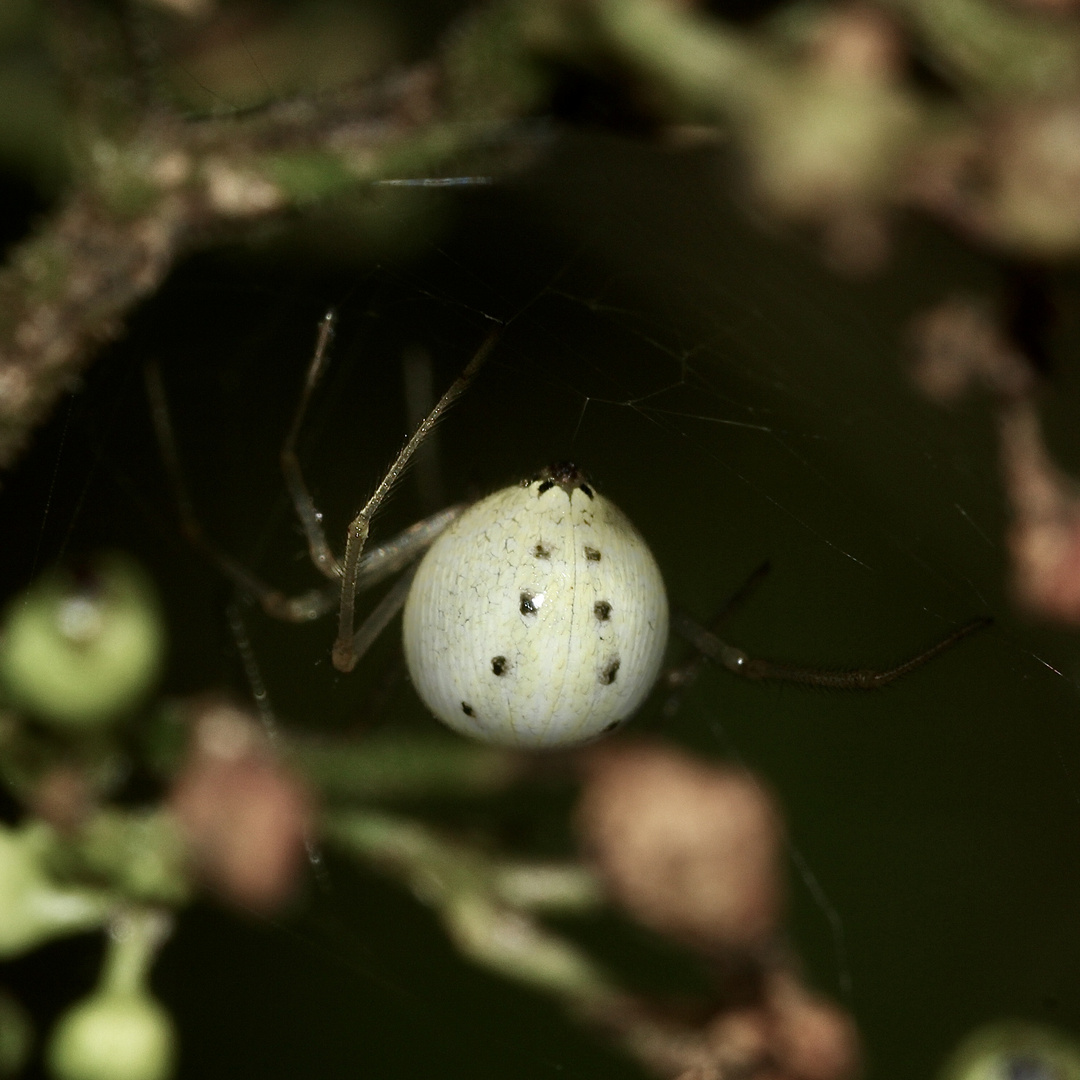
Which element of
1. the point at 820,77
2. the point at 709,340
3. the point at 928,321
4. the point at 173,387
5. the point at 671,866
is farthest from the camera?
the point at 173,387

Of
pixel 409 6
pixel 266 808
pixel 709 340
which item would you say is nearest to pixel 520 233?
pixel 709 340

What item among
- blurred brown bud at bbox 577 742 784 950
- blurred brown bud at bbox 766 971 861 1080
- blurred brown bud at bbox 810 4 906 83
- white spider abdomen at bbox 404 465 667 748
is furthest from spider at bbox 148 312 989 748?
blurred brown bud at bbox 810 4 906 83

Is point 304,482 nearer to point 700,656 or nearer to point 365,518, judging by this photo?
point 365,518

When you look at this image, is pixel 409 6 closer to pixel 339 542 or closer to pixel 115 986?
pixel 339 542

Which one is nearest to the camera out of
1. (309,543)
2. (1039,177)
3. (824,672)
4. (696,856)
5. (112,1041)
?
(1039,177)

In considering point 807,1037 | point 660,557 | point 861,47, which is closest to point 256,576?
point 660,557

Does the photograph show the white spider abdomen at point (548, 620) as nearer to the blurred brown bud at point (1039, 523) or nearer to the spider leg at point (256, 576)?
the spider leg at point (256, 576)
